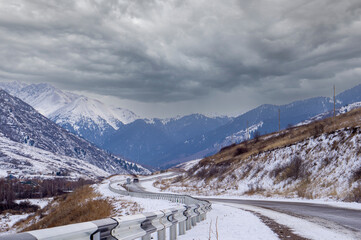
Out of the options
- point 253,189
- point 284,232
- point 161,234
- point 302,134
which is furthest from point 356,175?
point 302,134

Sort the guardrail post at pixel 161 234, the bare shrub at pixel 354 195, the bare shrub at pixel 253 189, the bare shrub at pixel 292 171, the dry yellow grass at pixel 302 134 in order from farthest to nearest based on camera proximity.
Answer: the dry yellow grass at pixel 302 134, the bare shrub at pixel 253 189, the bare shrub at pixel 292 171, the bare shrub at pixel 354 195, the guardrail post at pixel 161 234

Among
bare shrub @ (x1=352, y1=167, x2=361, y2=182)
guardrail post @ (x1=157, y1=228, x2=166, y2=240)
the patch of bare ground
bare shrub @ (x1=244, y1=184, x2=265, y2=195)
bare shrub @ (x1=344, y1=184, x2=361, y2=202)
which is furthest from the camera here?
bare shrub @ (x1=244, y1=184, x2=265, y2=195)

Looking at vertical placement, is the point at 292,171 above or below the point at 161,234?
above

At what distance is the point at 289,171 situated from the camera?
137 feet

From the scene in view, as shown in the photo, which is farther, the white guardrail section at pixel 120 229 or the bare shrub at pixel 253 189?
the bare shrub at pixel 253 189

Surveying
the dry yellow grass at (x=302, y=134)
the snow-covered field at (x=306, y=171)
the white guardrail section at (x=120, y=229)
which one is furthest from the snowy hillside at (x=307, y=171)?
the white guardrail section at (x=120, y=229)

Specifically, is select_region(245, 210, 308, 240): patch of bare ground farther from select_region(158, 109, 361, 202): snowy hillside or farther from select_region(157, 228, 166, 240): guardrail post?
select_region(158, 109, 361, 202): snowy hillside

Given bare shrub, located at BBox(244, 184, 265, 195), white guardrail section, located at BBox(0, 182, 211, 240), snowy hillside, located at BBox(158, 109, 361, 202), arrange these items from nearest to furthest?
white guardrail section, located at BBox(0, 182, 211, 240) < snowy hillside, located at BBox(158, 109, 361, 202) < bare shrub, located at BBox(244, 184, 265, 195)

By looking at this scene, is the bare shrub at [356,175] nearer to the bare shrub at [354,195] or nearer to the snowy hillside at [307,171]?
the snowy hillside at [307,171]

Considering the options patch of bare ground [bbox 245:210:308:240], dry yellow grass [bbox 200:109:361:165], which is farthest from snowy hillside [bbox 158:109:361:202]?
patch of bare ground [bbox 245:210:308:240]

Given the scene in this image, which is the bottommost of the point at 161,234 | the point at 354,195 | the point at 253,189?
the point at 253,189

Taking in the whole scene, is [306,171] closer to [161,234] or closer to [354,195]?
[354,195]

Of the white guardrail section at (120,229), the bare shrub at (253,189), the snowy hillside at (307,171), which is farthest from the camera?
the bare shrub at (253,189)

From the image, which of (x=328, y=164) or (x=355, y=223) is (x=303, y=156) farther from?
(x=355, y=223)
